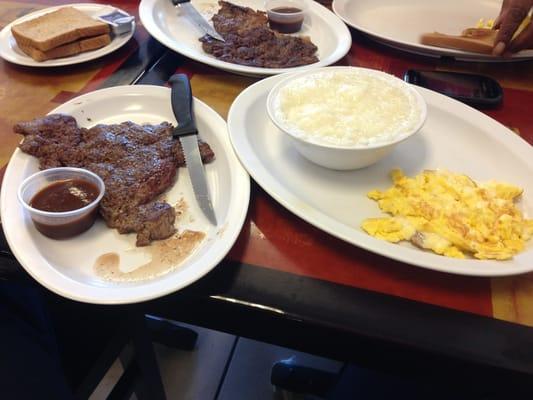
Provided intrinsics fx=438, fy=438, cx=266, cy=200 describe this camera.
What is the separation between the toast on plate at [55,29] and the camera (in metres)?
1.64

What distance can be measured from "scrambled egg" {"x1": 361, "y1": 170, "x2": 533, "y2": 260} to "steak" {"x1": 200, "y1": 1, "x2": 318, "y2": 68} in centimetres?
84

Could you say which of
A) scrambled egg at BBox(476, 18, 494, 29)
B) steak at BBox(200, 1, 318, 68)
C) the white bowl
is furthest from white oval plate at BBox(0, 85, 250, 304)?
scrambled egg at BBox(476, 18, 494, 29)

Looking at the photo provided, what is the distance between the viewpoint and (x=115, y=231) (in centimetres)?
109

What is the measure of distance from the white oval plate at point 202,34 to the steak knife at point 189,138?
297 millimetres

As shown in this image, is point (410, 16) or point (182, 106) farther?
point (410, 16)

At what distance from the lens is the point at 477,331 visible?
2.88 feet

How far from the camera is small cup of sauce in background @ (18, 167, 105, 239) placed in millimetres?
1002

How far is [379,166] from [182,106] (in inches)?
24.3

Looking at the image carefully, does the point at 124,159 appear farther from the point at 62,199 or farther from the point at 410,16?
the point at 410,16

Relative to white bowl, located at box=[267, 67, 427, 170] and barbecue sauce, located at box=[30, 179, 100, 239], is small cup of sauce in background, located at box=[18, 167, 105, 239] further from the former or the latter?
white bowl, located at box=[267, 67, 427, 170]

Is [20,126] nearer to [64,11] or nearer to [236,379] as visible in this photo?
[64,11]

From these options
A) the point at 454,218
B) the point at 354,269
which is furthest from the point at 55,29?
the point at 454,218

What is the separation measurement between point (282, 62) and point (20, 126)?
967mm

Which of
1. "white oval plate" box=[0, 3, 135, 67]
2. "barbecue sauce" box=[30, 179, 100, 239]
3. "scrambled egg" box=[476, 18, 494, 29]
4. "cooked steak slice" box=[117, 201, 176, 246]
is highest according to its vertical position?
"scrambled egg" box=[476, 18, 494, 29]
